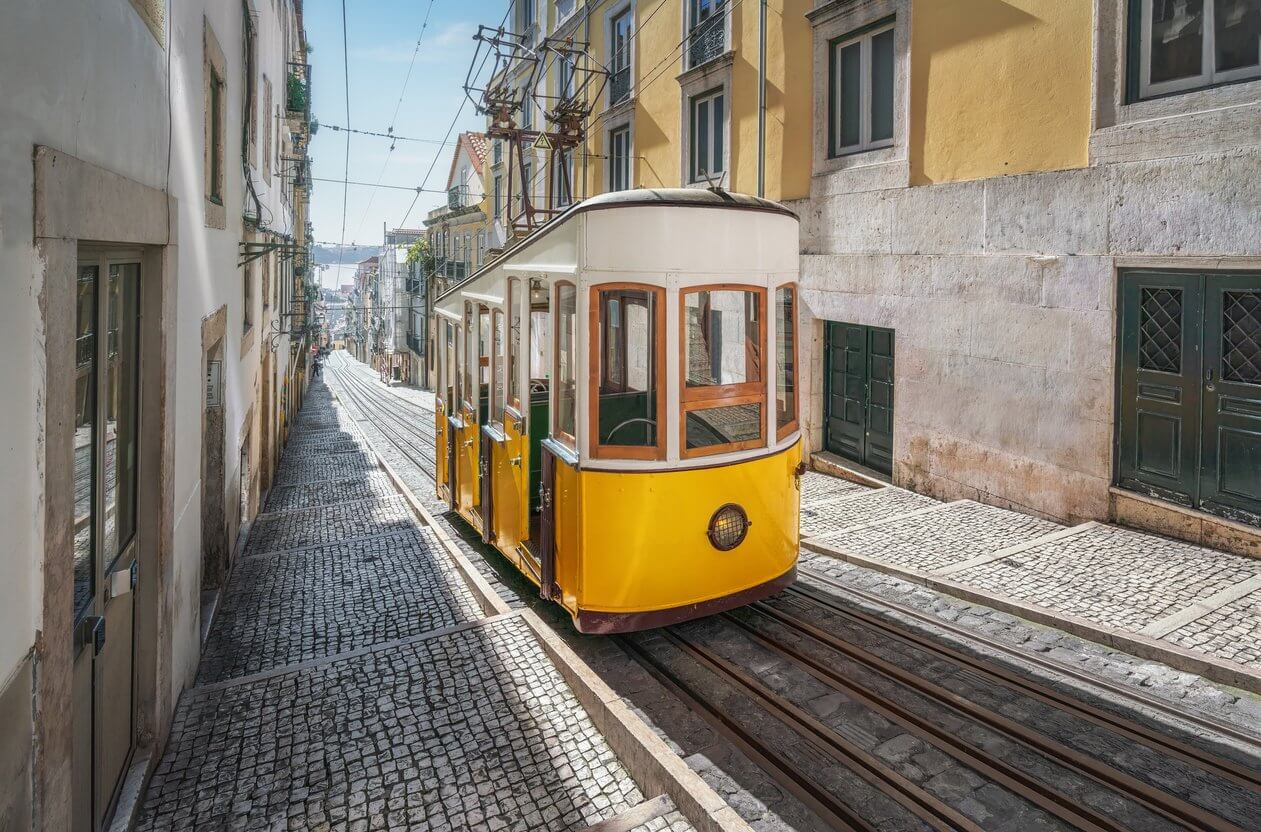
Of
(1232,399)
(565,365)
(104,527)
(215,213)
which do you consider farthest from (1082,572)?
(215,213)

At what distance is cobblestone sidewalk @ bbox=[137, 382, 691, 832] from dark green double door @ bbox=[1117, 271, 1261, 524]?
19.6ft

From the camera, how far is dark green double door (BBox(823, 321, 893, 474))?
10.2 metres

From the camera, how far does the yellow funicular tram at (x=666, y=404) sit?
4.66 metres

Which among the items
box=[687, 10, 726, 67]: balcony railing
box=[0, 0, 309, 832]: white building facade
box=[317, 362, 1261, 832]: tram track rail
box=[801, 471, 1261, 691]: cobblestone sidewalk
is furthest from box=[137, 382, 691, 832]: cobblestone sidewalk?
box=[687, 10, 726, 67]: balcony railing

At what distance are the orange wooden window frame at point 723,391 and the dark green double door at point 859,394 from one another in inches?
220

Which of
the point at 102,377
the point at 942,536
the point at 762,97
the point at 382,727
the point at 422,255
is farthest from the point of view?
the point at 422,255

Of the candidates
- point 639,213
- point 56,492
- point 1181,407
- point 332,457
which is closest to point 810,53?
point 1181,407

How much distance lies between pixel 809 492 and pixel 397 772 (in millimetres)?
7113

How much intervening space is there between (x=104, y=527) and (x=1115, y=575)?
6.93m

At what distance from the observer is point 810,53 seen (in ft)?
37.0

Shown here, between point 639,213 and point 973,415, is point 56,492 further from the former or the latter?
point 973,415

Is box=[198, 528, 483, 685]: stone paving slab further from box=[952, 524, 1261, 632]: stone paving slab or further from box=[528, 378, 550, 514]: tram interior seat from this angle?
box=[952, 524, 1261, 632]: stone paving slab

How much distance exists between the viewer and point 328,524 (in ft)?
34.5

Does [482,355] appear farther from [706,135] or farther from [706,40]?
[706,40]
